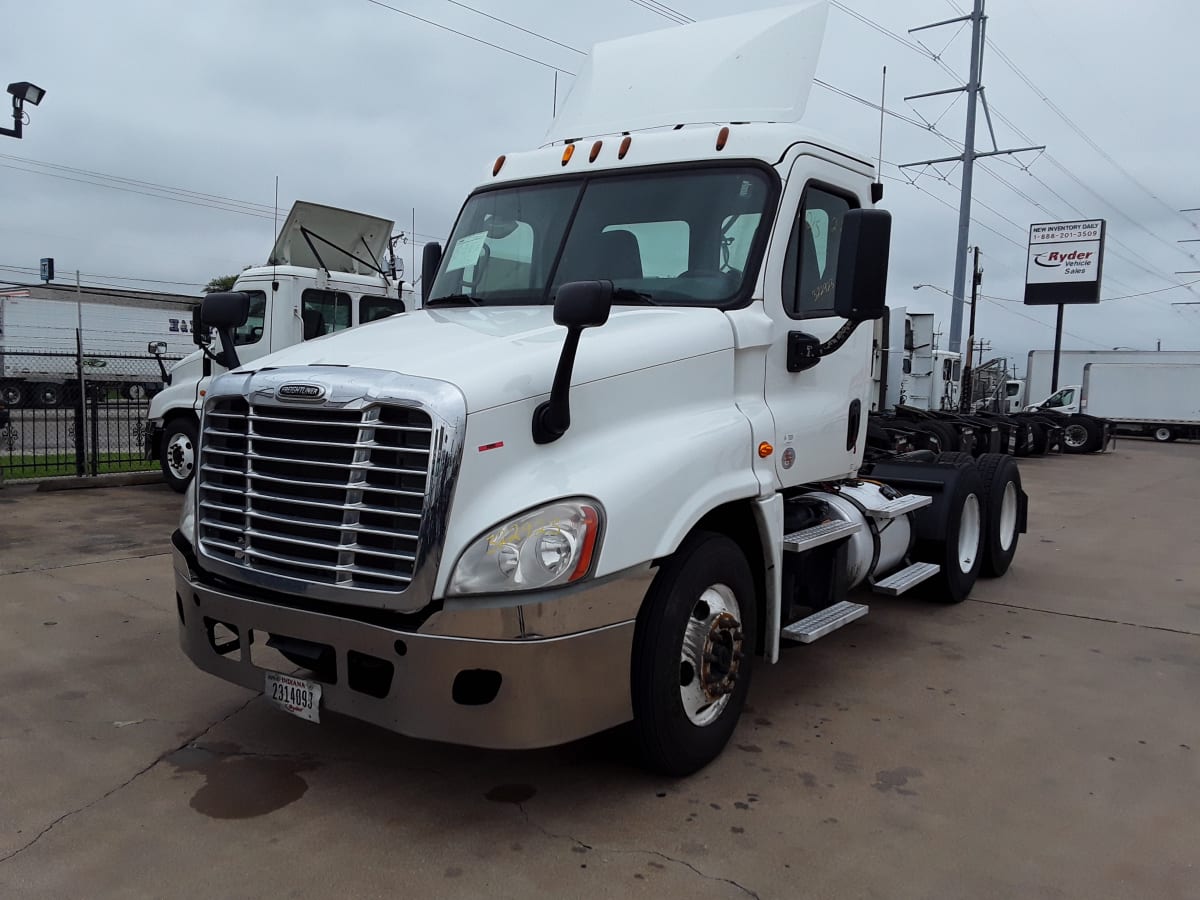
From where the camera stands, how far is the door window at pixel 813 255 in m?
4.52

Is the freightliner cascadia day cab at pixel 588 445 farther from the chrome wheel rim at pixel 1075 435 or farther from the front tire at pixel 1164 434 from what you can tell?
the front tire at pixel 1164 434

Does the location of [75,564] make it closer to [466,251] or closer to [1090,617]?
[466,251]

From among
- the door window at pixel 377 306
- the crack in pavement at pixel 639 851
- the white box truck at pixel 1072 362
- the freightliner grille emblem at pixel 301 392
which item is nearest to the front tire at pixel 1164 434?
the white box truck at pixel 1072 362

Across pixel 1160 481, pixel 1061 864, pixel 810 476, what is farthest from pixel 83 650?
pixel 1160 481

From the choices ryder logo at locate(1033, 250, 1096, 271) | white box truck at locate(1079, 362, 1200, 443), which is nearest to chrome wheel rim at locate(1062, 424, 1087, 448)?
white box truck at locate(1079, 362, 1200, 443)

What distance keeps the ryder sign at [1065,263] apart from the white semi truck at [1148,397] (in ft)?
21.5

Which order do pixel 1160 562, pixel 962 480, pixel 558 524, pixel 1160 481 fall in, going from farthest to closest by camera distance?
pixel 1160 481 < pixel 1160 562 < pixel 962 480 < pixel 558 524

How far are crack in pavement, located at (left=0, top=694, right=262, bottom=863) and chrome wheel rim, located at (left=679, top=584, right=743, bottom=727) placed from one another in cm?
228

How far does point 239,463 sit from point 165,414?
29.8 feet

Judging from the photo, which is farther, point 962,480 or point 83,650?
point 962,480

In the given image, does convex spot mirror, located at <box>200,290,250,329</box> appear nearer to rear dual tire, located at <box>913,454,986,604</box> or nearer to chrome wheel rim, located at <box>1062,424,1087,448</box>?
rear dual tire, located at <box>913,454,986,604</box>

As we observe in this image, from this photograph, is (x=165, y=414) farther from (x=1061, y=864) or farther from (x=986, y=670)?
(x=1061, y=864)

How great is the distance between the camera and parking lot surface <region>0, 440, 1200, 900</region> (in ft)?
Answer: 10.5

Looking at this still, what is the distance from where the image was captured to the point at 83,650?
550 cm
